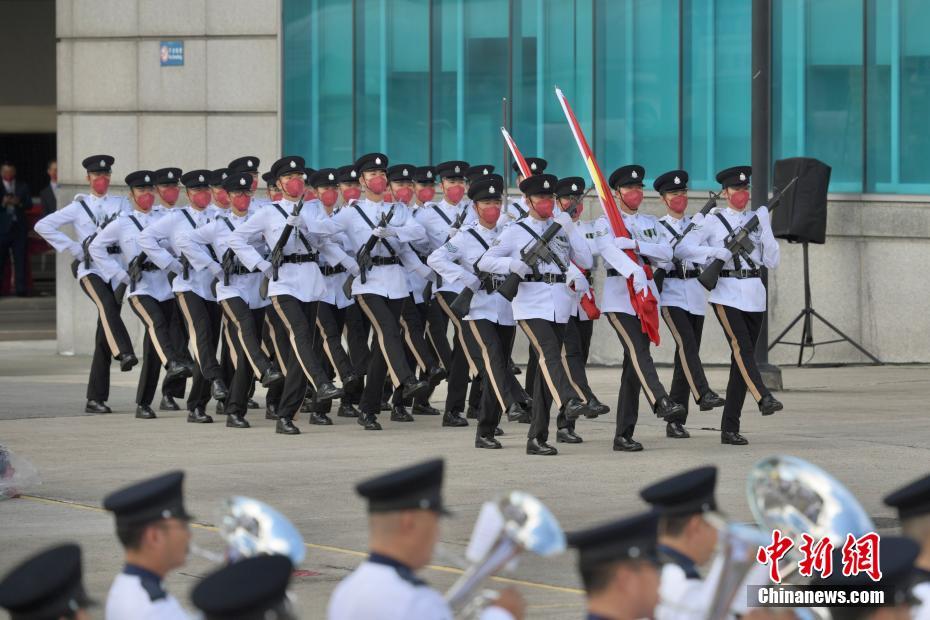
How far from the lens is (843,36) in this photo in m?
20.3

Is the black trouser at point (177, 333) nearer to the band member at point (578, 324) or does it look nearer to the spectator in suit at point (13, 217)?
the band member at point (578, 324)

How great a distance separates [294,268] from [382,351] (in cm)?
94

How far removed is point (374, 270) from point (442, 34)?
7.85 meters

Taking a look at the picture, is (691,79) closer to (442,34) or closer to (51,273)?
(442,34)

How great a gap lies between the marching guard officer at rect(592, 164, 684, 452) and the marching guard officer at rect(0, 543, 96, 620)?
8607 mm

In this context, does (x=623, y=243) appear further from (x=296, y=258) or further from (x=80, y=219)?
(x=80, y=219)

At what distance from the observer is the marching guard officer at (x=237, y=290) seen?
14.9m

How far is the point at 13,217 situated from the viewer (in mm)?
27391

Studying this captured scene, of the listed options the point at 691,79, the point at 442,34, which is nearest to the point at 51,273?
the point at 442,34

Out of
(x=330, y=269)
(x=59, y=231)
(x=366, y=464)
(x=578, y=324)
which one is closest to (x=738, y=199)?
(x=578, y=324)

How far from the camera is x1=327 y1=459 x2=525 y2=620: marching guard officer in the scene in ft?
14.6

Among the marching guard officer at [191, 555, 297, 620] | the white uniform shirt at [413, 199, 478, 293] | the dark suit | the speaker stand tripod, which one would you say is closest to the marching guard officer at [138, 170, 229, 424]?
the white uniform shirt at [413, 199, 478, 293]

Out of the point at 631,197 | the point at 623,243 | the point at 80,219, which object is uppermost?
the point at 631,197

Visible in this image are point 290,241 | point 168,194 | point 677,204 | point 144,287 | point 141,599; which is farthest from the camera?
point 168,194
